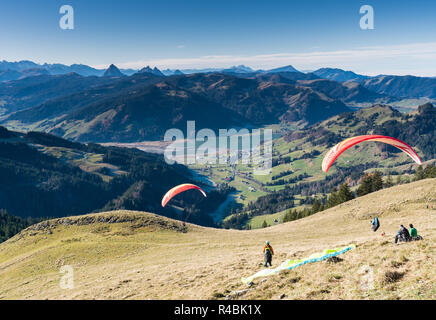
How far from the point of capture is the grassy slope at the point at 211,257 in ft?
56.1

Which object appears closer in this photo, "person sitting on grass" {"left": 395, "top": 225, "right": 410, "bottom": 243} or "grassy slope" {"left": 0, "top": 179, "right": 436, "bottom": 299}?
"grassy slope" {"left": 0, "top": 179, "right": 436, "bottom": 299}

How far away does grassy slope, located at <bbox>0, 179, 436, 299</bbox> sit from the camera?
17.1 metres

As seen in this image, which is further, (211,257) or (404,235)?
(211,257)

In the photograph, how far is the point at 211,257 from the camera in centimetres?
3531
